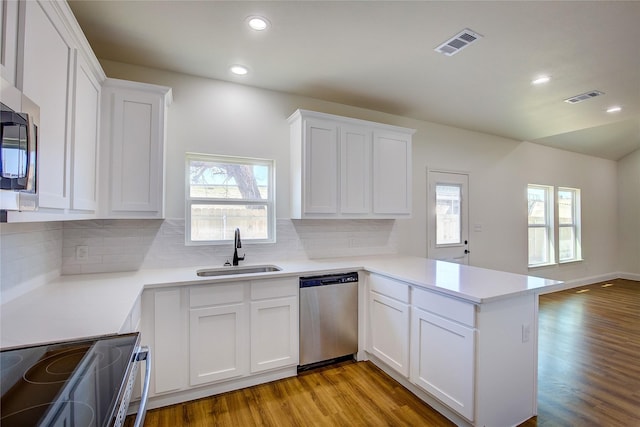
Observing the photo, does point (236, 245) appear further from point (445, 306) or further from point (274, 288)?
point (445, 306)

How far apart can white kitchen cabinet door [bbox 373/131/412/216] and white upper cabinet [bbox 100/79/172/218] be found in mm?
2102

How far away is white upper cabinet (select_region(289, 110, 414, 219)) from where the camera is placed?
296 cm

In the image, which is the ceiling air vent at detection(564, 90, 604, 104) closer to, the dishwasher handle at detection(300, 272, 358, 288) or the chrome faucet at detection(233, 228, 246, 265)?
the dishwasher handle at detection(300, 272, 358, 288)

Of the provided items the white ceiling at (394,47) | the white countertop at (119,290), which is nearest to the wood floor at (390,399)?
the white countertop at (119,290)

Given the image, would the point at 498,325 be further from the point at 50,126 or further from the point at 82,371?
the point at 50,126

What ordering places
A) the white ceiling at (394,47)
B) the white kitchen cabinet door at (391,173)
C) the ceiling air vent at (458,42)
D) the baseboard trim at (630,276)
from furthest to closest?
the baseboard trim at (630,276), the white kitchen cabinet door at (391,173), the ceiling air vent at (458,42), the white ceiling at (394,47)

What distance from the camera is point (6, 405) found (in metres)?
0.78

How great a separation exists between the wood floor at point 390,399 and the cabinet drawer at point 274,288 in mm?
751

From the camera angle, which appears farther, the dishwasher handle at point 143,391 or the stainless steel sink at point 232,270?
the stainless steel sink at point 232,270

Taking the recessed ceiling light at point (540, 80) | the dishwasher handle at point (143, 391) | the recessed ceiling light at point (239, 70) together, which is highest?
the recessed ceiling light at point (540, 80)

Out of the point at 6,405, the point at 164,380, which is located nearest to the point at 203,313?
the point at 164,380

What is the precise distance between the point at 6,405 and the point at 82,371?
0.20 metres

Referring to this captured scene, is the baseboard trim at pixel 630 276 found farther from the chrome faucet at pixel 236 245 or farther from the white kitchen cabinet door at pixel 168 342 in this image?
the white kitchen cabinet door at pixel 168 342

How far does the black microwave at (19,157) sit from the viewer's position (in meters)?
0.96
